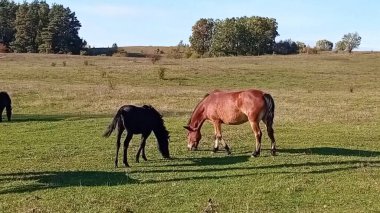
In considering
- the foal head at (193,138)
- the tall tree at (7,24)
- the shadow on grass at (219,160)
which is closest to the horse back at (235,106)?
the foal head at (193,138)

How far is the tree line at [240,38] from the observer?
105438 mm

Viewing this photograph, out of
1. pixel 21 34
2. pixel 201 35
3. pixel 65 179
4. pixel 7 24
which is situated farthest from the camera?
pixel 201 35

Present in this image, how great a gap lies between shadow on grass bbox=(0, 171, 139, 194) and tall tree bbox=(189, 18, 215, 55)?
108m

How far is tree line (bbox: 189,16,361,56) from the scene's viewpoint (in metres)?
105

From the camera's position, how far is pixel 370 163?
44.5 ft

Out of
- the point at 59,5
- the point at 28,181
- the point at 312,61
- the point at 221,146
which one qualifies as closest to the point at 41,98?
the point at 221,146

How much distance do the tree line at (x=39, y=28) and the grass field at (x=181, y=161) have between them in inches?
2494

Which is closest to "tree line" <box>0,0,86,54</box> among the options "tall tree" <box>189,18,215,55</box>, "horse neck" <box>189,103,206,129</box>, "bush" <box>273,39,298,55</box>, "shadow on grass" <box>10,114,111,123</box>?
"tall tree" <box>189,18,215,55</box>

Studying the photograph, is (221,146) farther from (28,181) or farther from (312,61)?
(312,61)

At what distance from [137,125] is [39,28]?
90633mm

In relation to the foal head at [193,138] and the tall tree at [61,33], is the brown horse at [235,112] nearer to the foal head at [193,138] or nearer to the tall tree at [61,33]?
the foal head at [193,138]

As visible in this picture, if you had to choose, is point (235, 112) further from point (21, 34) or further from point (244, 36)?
point (244, 36)

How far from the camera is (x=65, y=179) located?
1180cm

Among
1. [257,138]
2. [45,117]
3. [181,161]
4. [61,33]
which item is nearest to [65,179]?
[181,161]
